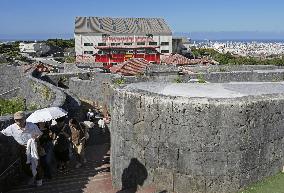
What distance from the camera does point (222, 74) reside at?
18141 millimetres

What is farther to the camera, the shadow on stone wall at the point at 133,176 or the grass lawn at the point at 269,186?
the shadow on stone wall at the point at 133,176

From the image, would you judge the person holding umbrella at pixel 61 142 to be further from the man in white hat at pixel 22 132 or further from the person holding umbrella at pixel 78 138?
the man in white hat at pixel 22 132

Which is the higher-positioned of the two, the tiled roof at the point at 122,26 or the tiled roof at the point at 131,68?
the tiled roof at the point at 122,26

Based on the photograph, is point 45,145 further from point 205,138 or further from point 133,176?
point 205,138

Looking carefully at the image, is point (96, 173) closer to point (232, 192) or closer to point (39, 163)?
point (39, 163)

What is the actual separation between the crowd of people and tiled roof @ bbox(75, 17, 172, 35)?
76.4m

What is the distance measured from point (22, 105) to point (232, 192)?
13677mm

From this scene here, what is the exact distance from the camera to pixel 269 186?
8.59 metres

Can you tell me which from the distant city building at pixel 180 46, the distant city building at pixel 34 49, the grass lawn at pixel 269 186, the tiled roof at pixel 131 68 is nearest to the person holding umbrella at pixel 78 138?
the grass lawn at pixel 269 186

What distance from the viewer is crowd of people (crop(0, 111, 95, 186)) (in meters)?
8.42

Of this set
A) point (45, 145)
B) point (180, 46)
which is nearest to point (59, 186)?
point (45, 145)

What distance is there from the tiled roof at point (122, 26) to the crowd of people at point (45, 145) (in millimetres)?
76396

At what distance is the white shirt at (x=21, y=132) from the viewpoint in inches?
330

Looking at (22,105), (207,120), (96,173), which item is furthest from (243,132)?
(22,105)
